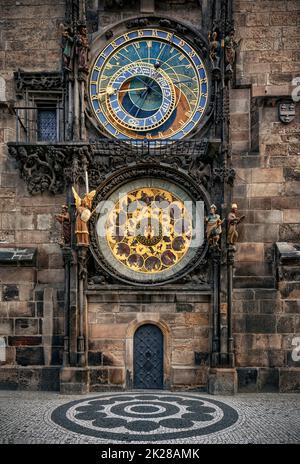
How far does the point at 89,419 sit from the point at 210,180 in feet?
20.2

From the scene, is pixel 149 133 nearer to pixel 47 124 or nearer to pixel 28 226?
pixel 47 124

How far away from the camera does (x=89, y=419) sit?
7734 millimetres

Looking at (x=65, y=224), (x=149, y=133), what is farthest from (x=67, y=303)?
(x=149, y=133)

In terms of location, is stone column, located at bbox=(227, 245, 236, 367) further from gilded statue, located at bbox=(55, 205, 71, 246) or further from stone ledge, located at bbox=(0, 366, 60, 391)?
stone ledge, located at bbox=(0, 366, 60, 391)

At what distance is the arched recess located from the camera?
10.3 m

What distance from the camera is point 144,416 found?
26.1 ft

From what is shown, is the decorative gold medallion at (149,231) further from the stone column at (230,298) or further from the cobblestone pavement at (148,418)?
the cobblestone pavement at (148,418)

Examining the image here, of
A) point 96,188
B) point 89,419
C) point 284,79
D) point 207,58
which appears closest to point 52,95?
point 96,188

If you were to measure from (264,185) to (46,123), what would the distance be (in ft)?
19.6

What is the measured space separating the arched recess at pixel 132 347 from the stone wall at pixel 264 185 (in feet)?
5.55

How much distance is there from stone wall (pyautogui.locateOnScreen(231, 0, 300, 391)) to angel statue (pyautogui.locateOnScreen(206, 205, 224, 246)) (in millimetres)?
938

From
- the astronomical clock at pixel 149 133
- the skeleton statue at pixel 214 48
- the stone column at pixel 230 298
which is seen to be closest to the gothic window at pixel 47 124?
the astronomical clock at pixel 149 133

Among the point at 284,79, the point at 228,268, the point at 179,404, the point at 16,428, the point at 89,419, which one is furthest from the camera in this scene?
the point at 284,79

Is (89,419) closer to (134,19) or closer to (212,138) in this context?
(212,138)
